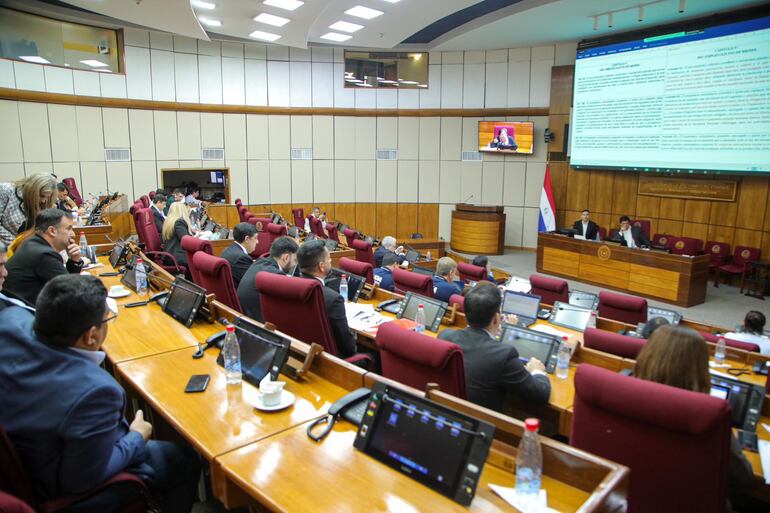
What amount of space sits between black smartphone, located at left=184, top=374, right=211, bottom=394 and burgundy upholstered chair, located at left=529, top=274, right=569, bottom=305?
13.0 feet

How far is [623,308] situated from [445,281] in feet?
5.70

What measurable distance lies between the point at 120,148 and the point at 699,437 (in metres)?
12.4

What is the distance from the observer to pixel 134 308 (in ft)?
12.9

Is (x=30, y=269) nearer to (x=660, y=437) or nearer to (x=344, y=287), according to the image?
(x=344, y=287)

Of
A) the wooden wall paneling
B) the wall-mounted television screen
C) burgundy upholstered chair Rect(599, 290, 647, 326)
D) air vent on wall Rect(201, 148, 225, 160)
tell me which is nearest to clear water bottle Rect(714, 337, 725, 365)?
burgundy upholstered chair Rect(599, 290, 647, 326)

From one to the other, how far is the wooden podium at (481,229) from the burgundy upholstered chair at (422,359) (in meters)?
10.4

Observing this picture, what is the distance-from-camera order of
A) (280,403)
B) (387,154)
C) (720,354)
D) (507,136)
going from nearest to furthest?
(280,403) < (720,354) < (507,136) < (387,154)

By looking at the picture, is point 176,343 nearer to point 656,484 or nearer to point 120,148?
point 656,484

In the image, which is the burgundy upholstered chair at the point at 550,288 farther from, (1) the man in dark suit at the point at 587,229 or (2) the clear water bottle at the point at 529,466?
(1) the man in dark suit at the point at 587,229

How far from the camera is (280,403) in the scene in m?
2.32

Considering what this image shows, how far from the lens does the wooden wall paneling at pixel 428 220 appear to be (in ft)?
46.7

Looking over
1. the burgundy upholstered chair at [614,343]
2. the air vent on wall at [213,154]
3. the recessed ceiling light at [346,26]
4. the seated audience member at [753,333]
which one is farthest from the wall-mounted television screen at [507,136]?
the burgundy upholstered chair at [614,343]

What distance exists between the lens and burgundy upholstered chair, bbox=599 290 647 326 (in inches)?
195

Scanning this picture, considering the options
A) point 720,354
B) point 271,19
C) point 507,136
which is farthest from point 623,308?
point 507,136
